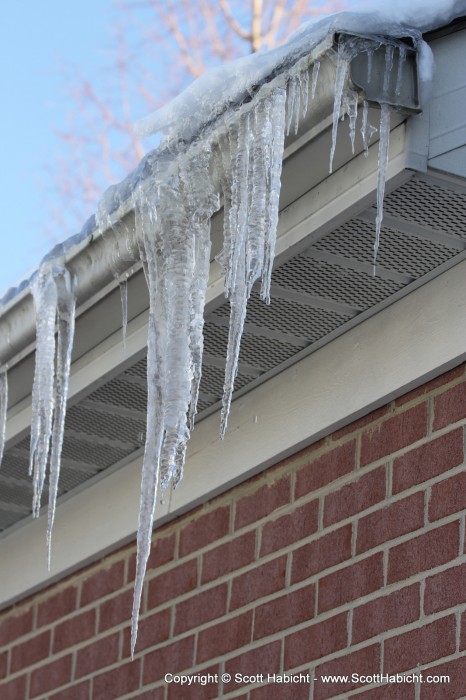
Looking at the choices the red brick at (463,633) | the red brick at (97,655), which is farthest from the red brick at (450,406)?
the red brick at (97,655)

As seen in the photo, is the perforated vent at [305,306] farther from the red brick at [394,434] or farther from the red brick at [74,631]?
the red brick at [74,631]

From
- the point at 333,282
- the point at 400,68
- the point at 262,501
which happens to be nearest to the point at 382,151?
the point at 400,68

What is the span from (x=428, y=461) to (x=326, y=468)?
16.6 inches

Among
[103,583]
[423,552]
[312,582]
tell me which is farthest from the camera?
[103,583]

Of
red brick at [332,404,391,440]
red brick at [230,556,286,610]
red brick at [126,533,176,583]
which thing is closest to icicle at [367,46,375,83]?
red brick at [332,404,391,440]

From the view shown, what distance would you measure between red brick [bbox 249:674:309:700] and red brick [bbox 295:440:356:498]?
0.52 meters

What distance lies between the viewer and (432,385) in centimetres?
311

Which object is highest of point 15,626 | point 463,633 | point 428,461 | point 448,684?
point 428,461

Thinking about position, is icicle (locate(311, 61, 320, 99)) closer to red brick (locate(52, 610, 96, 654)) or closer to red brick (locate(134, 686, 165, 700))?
red brick (locate(134, 686, 165, 700))

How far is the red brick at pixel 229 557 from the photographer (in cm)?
363

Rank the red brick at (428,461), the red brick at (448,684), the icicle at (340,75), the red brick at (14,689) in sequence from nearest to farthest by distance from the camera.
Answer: the icicle at (340,75) → the red brick at (448,684) → the red brick at (428,461) → the red brick at (14,689)

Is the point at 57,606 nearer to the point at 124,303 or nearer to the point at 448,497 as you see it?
the point at 124,303

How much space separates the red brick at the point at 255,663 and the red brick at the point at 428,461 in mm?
614

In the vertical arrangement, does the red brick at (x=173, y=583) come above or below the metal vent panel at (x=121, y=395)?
below
